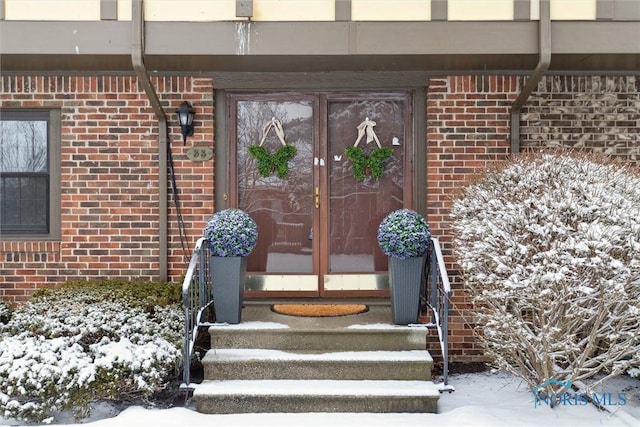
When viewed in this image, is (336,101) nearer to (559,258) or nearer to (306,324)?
(306,324)

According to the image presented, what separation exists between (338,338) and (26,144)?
385cm

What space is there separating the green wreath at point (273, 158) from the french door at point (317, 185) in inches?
0.4

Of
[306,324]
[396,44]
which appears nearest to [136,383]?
[306,324]

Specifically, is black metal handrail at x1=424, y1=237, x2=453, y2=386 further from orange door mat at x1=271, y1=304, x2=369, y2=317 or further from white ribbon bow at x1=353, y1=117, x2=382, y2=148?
white ribbon bow at x1=353, y1=117, x2=382, y2=148

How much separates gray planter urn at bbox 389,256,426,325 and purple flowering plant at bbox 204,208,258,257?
4.20 ft

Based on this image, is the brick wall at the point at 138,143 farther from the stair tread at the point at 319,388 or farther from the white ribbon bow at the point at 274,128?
the stair tread at the point at 319,388

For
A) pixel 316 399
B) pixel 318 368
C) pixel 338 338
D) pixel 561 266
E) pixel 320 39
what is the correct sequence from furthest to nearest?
pixel 320 39 < pixel 338 338 < pixel 318 368 < pixel 316 399 < pixel 561 266

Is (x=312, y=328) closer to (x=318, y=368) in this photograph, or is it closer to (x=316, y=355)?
(x=316, y=355)

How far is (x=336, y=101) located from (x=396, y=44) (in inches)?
44.0

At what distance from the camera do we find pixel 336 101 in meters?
6.03

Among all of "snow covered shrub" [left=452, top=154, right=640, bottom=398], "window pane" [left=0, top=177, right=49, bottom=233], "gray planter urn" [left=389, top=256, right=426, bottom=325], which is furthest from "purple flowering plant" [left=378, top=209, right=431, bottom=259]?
"window pane" [left=0, top=177, right=49, bottom=233]

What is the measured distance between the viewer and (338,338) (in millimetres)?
4820

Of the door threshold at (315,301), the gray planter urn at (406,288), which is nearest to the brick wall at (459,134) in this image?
the door threshold at (315,301)

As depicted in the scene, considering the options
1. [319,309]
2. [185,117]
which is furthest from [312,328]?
[185,117]
